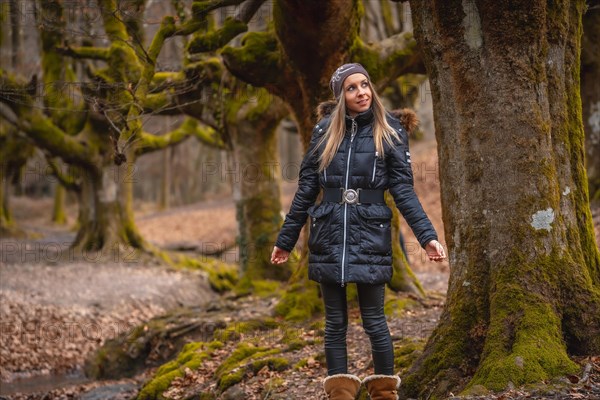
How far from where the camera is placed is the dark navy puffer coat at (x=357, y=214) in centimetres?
450

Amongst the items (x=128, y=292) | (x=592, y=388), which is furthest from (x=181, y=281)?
(x=592, y=388)

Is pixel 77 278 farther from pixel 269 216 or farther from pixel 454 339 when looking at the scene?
pixel 454 339

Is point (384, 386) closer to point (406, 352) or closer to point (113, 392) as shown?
point (406, 352)

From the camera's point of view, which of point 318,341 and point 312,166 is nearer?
point 312,166

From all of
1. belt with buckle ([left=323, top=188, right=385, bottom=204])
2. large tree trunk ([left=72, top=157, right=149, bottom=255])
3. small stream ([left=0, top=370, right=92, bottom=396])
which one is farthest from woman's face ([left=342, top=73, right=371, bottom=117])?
large tree trunk ([left=72, top=157, right=149, bottom=255])

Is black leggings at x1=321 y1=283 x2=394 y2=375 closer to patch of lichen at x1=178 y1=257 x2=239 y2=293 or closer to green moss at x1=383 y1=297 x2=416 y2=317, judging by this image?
green moss at x1=383 y1=297 x2=416 y2=317

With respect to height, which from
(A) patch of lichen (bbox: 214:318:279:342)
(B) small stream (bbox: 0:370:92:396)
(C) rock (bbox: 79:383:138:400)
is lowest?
(B) small stream (bbox: 0:370:92:396)

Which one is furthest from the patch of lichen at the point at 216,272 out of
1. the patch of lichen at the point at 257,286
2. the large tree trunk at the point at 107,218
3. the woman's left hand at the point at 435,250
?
the woman's left hand at the point at 435,250

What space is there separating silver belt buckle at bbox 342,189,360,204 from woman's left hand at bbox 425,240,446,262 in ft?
1.84

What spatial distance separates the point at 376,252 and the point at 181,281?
1237 centimetres

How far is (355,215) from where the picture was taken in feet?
14.9

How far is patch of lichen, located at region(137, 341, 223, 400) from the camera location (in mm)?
7191

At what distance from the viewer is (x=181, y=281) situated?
1633 cm

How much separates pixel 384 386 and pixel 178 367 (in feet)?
12.1
